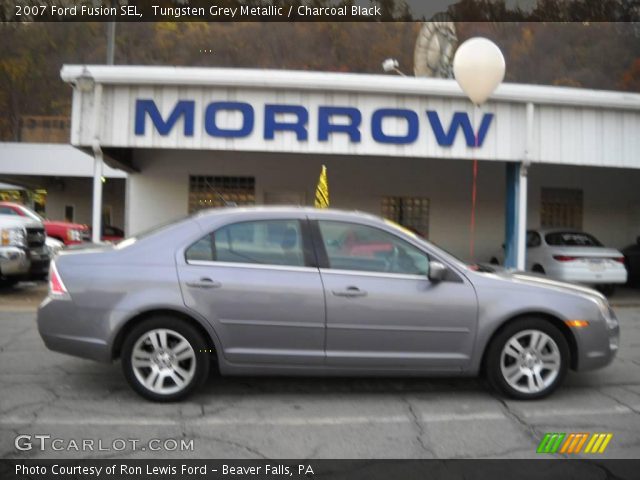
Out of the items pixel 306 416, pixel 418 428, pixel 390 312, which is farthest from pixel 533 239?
pixel 306 416

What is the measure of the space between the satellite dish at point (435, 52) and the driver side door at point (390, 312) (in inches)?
372

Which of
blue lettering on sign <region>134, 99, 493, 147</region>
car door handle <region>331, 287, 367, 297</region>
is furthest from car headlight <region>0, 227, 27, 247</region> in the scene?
car door handle <region>331, 287, 367, 297</region>

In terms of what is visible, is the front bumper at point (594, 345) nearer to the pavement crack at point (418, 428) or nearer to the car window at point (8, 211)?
the pavement crack at point (418, 428)

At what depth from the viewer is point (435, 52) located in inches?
508

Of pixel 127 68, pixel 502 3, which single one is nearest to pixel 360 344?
pixel 127 68

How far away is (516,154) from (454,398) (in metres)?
6.88

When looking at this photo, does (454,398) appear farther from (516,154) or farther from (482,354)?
(516,154)

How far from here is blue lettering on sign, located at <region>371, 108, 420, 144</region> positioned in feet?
32.9

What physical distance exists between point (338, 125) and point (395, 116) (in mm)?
1034

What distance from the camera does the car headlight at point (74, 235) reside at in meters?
14.8

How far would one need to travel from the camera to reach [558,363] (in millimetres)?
4547

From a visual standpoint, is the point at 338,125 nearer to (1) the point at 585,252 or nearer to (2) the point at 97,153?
(2) the point at 97,153

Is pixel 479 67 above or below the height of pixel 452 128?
above

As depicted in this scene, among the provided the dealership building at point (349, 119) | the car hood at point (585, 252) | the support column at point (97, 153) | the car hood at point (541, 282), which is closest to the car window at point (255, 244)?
the car hood at point (541, 282)
